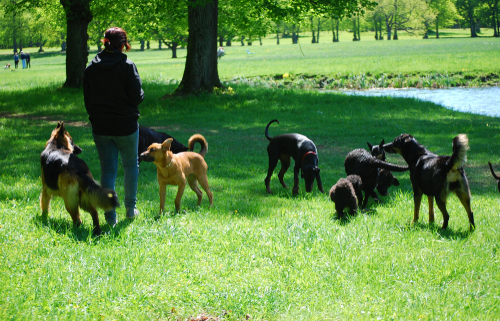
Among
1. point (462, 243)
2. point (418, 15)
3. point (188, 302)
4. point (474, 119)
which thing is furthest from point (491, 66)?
point (418, 15)

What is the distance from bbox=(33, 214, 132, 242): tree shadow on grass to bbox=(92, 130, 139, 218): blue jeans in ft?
0.65

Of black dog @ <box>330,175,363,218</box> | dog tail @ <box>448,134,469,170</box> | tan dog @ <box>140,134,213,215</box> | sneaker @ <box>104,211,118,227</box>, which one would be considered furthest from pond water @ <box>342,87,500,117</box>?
sneaker @ <box>104,211,118,227</box>

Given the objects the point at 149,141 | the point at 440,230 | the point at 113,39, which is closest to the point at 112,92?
the point at 113,39

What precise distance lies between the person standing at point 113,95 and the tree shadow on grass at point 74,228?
17cm

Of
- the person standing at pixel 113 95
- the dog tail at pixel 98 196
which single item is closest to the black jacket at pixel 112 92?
the person standing at pixel 113 95

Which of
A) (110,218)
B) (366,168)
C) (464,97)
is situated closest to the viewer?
(110,218)

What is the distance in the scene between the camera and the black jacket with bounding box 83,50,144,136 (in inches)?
195

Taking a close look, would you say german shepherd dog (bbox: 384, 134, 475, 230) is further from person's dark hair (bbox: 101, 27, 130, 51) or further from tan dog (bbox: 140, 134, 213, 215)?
person's dark hair (bbox: 101, 27, 130, 51)

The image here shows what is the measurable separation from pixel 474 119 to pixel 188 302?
44.5ft

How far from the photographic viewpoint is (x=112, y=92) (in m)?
4.99

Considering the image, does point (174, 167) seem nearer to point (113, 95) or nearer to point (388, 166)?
point (113, 95)

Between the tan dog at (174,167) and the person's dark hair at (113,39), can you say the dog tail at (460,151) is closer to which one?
the tan dog at (174,167)

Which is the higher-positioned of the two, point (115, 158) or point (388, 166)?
point (115, 158)

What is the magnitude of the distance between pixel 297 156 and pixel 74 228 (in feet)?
12.3
